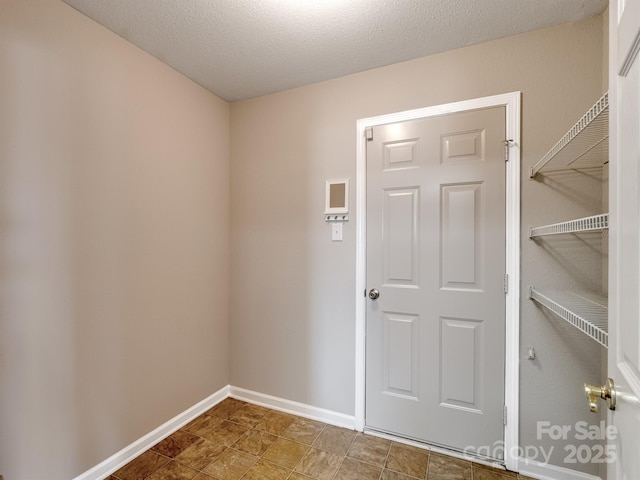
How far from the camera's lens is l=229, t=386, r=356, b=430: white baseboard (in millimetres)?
2131

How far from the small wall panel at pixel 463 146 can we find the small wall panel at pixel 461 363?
99cm

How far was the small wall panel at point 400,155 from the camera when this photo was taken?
1.94m

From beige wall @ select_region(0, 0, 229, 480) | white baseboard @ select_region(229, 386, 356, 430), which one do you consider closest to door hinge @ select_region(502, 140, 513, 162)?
white baseboard @ select_region(229, 386, 356, 430)

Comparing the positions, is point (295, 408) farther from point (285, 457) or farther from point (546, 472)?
point (546, 472)

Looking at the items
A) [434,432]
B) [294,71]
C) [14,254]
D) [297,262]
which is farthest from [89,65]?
[434,432]

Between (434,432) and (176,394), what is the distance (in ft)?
5.72

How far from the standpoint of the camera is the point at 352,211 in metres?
2.12

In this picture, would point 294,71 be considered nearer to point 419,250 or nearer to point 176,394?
point 419,250

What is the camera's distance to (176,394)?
82.7 inches

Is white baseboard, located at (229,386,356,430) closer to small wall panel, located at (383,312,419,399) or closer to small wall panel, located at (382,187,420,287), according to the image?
small wall panel, located at (383,312,419,399)

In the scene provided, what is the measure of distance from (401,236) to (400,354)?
78 cm

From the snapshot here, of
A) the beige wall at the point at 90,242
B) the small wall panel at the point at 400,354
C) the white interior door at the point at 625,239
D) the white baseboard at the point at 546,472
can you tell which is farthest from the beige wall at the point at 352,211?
the white interior door at the point at 625,239

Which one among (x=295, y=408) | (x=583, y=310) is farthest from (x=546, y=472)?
(x=295, y=408)

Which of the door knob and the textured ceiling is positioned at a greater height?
the textured ceiling
